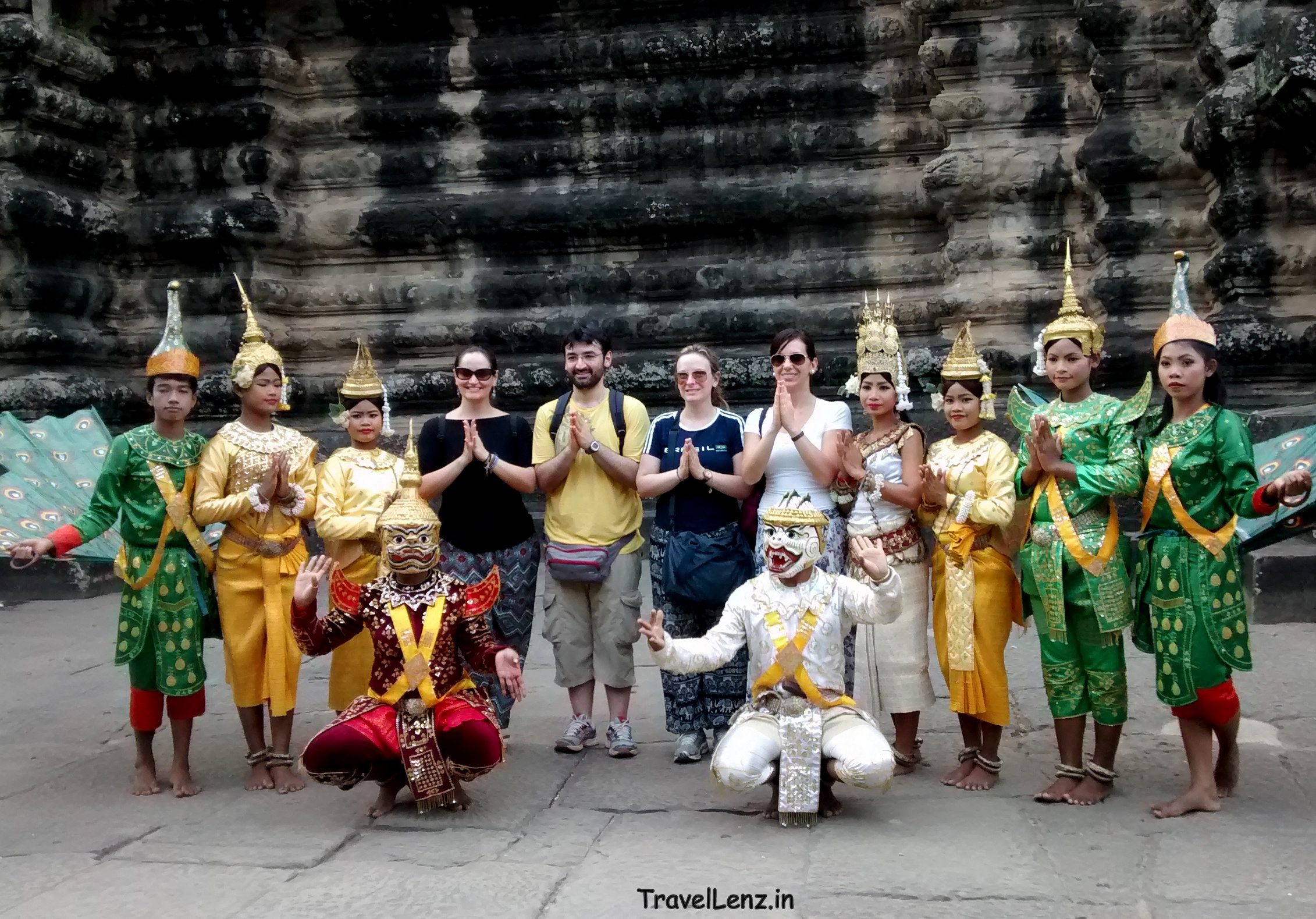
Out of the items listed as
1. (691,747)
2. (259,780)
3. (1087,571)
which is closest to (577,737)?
(691,747)

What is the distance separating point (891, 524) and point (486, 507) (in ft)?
5.21

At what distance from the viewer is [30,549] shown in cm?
426

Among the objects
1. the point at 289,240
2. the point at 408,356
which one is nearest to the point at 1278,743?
the point at 408,356

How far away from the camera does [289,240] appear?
8.76m

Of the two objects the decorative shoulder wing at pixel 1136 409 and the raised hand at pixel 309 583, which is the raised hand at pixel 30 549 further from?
the decorative shoulder wing at pixel 1136 409

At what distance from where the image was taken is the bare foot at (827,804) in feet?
12.9

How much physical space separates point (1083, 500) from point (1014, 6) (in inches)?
196

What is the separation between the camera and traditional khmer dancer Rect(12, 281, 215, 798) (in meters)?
4.43

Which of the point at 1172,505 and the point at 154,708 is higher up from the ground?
the point at 1172,505

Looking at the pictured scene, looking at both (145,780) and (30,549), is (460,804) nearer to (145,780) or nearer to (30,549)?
(145,780)

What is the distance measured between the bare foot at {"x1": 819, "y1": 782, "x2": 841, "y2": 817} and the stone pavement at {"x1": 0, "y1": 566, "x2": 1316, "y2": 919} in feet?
0.16

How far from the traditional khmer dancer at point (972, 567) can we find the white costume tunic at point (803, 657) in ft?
1.37

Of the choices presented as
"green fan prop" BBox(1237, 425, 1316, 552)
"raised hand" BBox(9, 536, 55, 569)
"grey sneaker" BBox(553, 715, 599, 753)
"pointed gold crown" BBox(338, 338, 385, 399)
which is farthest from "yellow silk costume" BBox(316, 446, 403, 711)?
"green fan prop" BBox(1237, 425, 1316, 552)

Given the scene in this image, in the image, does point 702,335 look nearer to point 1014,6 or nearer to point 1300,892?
point 1014,6
